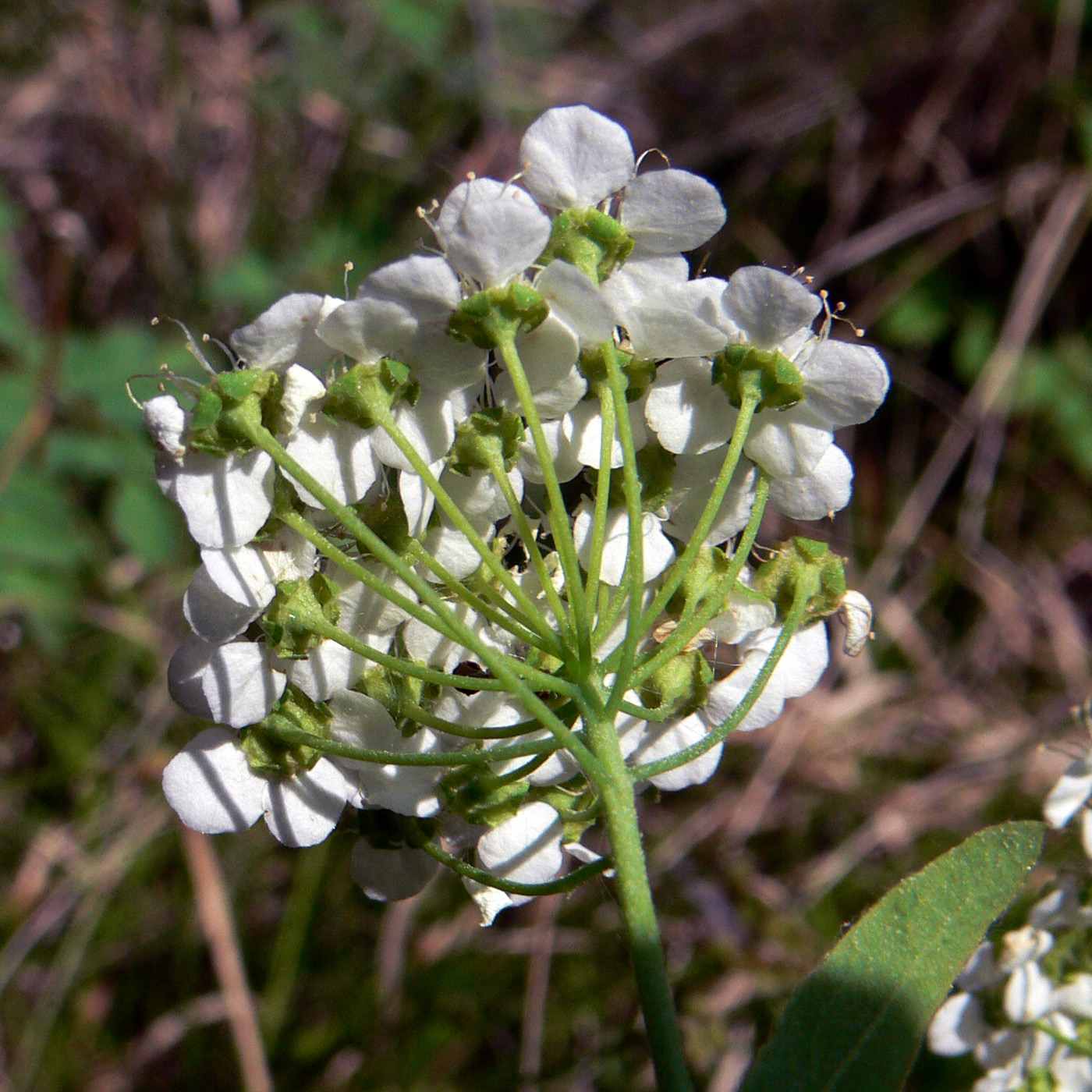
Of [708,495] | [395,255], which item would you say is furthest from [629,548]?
[395,255]

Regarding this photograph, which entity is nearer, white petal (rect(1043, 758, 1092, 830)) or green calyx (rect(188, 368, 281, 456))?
green calyx (rect(188, 368, 281, 456))

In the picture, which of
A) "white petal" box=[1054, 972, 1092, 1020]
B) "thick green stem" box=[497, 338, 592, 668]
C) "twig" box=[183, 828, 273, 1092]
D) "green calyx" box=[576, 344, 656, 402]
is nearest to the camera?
"thick green stem" box=[497, 338, 592, 668]

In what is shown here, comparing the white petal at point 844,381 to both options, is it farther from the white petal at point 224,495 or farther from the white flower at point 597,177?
the white petal at point 224,495

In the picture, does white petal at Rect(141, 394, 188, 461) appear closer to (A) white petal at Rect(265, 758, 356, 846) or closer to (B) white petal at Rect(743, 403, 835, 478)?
(A) white petal at Rect(265, 758, 356, 846)

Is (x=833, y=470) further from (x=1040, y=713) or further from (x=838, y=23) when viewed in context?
(x=838, y=23)

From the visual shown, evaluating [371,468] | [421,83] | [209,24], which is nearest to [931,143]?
[421,83]

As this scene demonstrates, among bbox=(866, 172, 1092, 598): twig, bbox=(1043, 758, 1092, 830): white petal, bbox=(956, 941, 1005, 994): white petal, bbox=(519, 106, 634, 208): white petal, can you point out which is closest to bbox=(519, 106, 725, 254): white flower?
bbox=(519, 106, 634, 208): white petal
